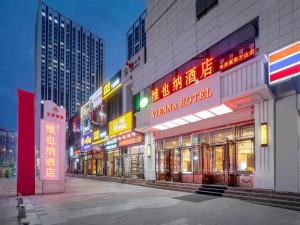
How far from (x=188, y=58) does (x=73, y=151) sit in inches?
1472

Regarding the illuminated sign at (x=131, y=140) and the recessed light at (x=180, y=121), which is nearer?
the recessed light at (x=180, y=121)

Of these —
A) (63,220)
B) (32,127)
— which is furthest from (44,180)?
(63,220)

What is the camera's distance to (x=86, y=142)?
4166cm

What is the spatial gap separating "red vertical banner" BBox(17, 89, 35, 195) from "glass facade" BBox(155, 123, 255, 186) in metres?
9.45

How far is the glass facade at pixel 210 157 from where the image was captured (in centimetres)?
1562

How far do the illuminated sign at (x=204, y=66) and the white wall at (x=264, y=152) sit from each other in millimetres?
3053

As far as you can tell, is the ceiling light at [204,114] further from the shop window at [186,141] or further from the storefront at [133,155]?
the storefront at [133,155]

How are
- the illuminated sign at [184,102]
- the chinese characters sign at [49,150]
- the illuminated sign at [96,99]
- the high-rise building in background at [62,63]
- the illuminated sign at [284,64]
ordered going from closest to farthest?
the illuminated sign at [284,64] < the illuminated sign at [184,102] < the chinese characters sign at [49,150] < the illuminated sign at [96,99] < the high-rise building in background at [62,63]

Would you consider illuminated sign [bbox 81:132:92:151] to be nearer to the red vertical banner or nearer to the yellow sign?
the yellow sign

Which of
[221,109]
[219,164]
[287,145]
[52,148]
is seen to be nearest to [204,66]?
[221,109]

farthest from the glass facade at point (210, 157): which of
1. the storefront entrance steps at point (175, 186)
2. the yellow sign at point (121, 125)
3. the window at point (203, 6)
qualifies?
the window at point (203, 6)

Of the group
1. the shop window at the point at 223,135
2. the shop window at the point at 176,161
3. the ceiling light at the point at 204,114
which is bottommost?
the shop window at the point at 176,161

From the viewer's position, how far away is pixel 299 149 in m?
11.9

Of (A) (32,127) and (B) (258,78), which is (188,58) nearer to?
(B) (258,78)
